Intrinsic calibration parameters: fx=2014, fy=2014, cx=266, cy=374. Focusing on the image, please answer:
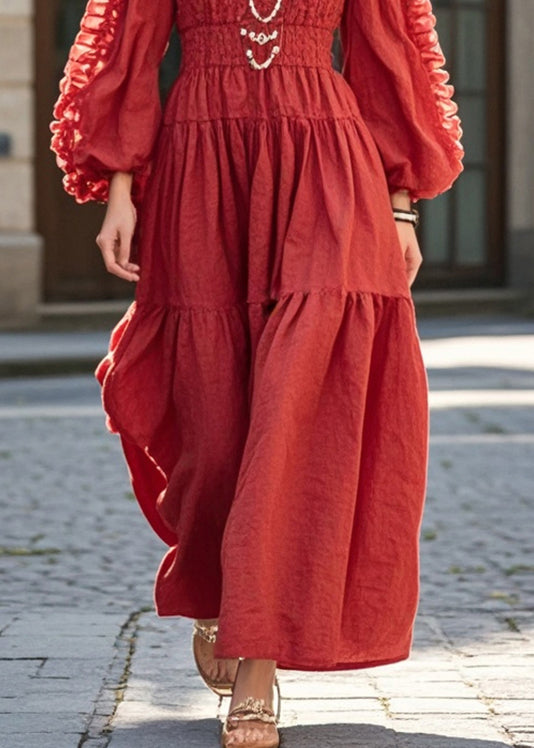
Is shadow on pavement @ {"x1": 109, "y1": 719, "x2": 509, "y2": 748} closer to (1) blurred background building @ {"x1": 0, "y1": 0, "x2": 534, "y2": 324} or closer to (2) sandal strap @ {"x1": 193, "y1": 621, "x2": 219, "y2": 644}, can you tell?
(2) sandal strap @ {"x1": 193, "y1": 621, "x2": 219, "y2": 644}

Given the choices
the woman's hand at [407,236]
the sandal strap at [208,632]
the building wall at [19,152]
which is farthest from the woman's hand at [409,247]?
the building wall at [19,152]

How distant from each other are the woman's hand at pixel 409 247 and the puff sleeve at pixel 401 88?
66 millimetres

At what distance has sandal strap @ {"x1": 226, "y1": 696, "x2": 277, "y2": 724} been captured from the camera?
358 cm

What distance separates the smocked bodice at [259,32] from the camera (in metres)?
3.73

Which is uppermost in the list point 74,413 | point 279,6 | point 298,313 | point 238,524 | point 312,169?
point 279,6

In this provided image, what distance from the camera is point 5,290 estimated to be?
15.8 metres

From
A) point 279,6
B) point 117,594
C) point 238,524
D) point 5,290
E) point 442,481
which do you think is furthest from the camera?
point 5,290

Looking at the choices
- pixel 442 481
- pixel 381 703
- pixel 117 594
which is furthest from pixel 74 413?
pixel 381 703

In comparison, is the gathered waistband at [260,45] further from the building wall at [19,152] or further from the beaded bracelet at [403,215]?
the building wall at [19,152]

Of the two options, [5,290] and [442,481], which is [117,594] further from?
[5,290]

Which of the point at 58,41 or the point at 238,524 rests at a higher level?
the point at 58,41

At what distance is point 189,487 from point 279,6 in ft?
2.97

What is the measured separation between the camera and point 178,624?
482cm

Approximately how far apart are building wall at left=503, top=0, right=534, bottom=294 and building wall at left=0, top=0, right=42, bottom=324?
4.61m
